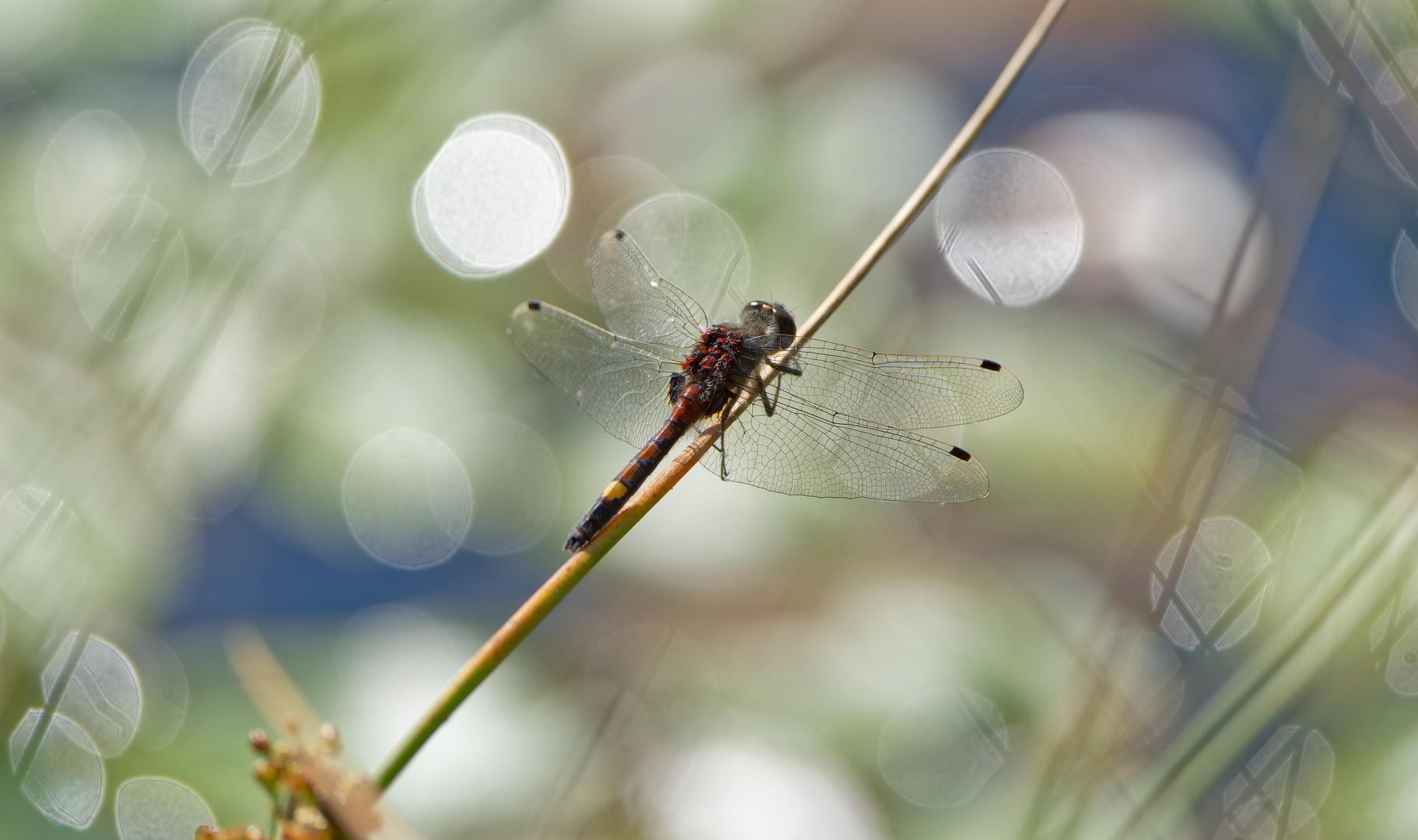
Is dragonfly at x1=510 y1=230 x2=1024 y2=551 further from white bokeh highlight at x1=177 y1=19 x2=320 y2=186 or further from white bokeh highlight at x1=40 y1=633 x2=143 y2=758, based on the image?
white bokeh highlight at x1=40 y1=633 x2=143 y2=758

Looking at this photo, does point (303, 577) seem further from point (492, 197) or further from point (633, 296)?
point (633, 296)

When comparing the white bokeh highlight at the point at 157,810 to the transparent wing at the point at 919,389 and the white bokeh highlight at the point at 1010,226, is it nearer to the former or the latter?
the transparent wing at the point at 919,389

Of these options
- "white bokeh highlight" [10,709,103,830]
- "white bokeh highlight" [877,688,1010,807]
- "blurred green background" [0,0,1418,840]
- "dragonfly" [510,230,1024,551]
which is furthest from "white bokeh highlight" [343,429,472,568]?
"white bokeh highlight" [877,688,1010,807]

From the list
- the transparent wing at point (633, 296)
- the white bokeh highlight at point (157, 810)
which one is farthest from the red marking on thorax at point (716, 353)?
the white bokeh highlight at point (157, 810)

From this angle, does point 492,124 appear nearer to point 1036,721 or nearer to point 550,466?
point 550,466

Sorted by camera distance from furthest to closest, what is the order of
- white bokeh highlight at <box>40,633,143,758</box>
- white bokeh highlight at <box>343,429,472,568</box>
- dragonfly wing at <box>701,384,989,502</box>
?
white bokeh highlight at <box>343,429,472,568</box> → white bokeh highlight at <box>40,633,143,758</box> → dragonfly wing at <box>701,384,989,502</box>

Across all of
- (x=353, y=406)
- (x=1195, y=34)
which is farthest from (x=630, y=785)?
(x=1195, y=34)
